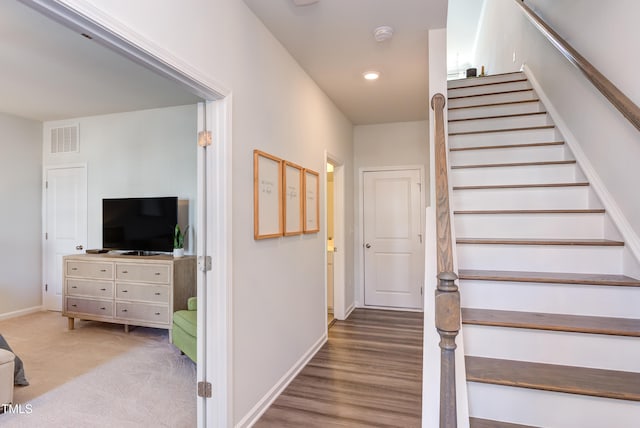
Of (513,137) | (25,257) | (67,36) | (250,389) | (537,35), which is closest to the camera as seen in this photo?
(250,389)

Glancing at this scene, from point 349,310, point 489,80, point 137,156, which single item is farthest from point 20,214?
point 489,80

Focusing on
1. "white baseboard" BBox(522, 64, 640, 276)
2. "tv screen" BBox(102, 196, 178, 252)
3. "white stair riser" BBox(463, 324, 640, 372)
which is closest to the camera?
"white stair riser" BBox(463, 324, 640, 372)

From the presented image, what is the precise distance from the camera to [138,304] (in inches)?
149

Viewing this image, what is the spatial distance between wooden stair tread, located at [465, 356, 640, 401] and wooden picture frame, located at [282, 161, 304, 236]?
5.52 feet

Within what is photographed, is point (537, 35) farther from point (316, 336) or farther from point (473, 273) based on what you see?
point (316, 336)

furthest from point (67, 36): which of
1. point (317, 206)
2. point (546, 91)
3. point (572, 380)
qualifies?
point (546, 91)

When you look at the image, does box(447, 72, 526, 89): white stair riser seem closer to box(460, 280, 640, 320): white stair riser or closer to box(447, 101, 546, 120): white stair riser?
box(447, 101, 546, 120): white stair riser

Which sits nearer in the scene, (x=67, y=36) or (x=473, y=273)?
(x=473, y=273)

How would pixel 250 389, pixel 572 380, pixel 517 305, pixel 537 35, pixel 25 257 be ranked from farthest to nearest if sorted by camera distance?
pixel 25 257, pixel 537 35, pixel 250 389, pixel 517 305, pixel 572 380

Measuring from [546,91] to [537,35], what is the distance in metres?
0.70

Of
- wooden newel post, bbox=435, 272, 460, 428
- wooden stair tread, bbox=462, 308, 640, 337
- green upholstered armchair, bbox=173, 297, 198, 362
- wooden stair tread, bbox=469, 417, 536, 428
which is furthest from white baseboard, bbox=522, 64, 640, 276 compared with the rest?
green upholstered armchair, bbox=173, 297, 198, 362

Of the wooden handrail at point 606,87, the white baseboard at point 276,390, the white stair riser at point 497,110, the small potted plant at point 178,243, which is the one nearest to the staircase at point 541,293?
Result: the white stair riser at point 497,110

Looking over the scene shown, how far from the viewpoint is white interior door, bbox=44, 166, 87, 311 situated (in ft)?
15.6

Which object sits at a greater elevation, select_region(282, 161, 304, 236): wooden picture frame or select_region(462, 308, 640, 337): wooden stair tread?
select_region(282, 161, 304, 236): wooden picture frame
